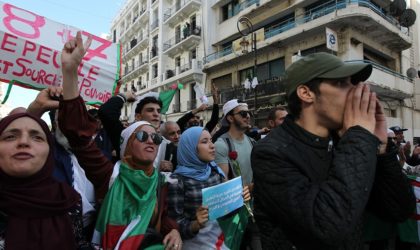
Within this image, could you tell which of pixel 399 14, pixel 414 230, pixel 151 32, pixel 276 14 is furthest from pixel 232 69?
pixel 414 230

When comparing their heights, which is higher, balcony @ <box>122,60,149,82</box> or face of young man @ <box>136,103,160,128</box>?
balcony @ <box>122,60,149,82</box>

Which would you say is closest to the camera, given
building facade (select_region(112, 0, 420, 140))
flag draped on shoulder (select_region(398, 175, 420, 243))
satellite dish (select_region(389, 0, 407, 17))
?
flag draped on shoulder (select_region(398, 175, 420, 243))

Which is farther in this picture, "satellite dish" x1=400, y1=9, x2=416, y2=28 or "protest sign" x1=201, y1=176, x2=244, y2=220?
"satellite dish" x1=400, y1=9, x2=416, y2=28

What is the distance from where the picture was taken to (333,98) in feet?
4.10

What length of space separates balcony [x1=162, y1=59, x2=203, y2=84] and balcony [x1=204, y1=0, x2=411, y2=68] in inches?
247

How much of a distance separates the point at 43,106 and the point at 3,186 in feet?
2.20

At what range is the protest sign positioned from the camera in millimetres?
2233

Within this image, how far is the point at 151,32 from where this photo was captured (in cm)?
3106

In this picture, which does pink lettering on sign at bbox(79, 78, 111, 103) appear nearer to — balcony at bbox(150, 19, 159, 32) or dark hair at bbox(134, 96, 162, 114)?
dark hair at bbox(134, 96, 162, 114)

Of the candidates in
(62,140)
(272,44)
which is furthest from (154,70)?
(62,140)

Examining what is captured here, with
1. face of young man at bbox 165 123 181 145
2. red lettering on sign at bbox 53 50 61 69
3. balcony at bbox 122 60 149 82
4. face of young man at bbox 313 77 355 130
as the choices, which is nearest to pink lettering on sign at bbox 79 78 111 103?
red lettering on sign at bbox 53 50 61 69

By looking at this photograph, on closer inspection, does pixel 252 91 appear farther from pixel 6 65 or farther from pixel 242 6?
pixel 6 65

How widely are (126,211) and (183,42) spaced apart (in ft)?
77.1

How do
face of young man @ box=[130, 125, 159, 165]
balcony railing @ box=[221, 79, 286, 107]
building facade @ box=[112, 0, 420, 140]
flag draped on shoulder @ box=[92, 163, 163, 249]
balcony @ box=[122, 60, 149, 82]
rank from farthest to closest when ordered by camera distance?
balcony @ box=[122, 60, 149, 82]
balcony railing @ box=[221, 79, 286, 107]
building facade @ box=[112, 0, 420, 140]
face of young man @ box=[130, 125, 159, 165]
flag draped on shoulder @ box=[92, 163, 163, 249]
